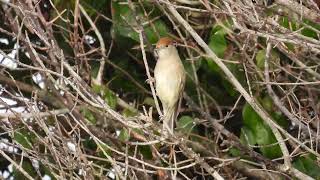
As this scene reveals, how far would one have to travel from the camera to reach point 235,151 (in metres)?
4.92

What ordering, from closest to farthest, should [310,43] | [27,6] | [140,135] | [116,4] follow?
[310,43] → [27,6] → [140,135] → [116,4]

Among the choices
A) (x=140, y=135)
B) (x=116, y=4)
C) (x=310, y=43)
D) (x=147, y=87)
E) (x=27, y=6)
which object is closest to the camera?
(x=310, y=43)

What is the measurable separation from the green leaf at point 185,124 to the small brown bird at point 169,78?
12 cm

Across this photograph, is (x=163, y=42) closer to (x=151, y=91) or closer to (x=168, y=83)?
(x=168, y=83)

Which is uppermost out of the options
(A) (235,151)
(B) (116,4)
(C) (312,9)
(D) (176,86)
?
(C) (312,9)

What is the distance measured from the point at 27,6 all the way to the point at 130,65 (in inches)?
55.9

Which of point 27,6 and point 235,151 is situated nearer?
point 27,6

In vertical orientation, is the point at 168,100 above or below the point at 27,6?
below

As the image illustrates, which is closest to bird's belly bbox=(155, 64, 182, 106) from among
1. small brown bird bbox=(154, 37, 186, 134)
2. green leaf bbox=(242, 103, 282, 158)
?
small brown bird bbox=(154, 37, 186, 134)

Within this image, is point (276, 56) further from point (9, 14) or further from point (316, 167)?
point (9, 14)

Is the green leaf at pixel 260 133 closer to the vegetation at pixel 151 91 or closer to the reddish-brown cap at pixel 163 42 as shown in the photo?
the vegetation at pixel 151 91

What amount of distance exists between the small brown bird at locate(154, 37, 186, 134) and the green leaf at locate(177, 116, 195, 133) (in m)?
0.12

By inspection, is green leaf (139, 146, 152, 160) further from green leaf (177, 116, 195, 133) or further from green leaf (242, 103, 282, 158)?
green leaf (242, 103, 282, 158)

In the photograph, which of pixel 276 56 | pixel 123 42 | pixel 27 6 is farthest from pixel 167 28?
pixel 27 6
